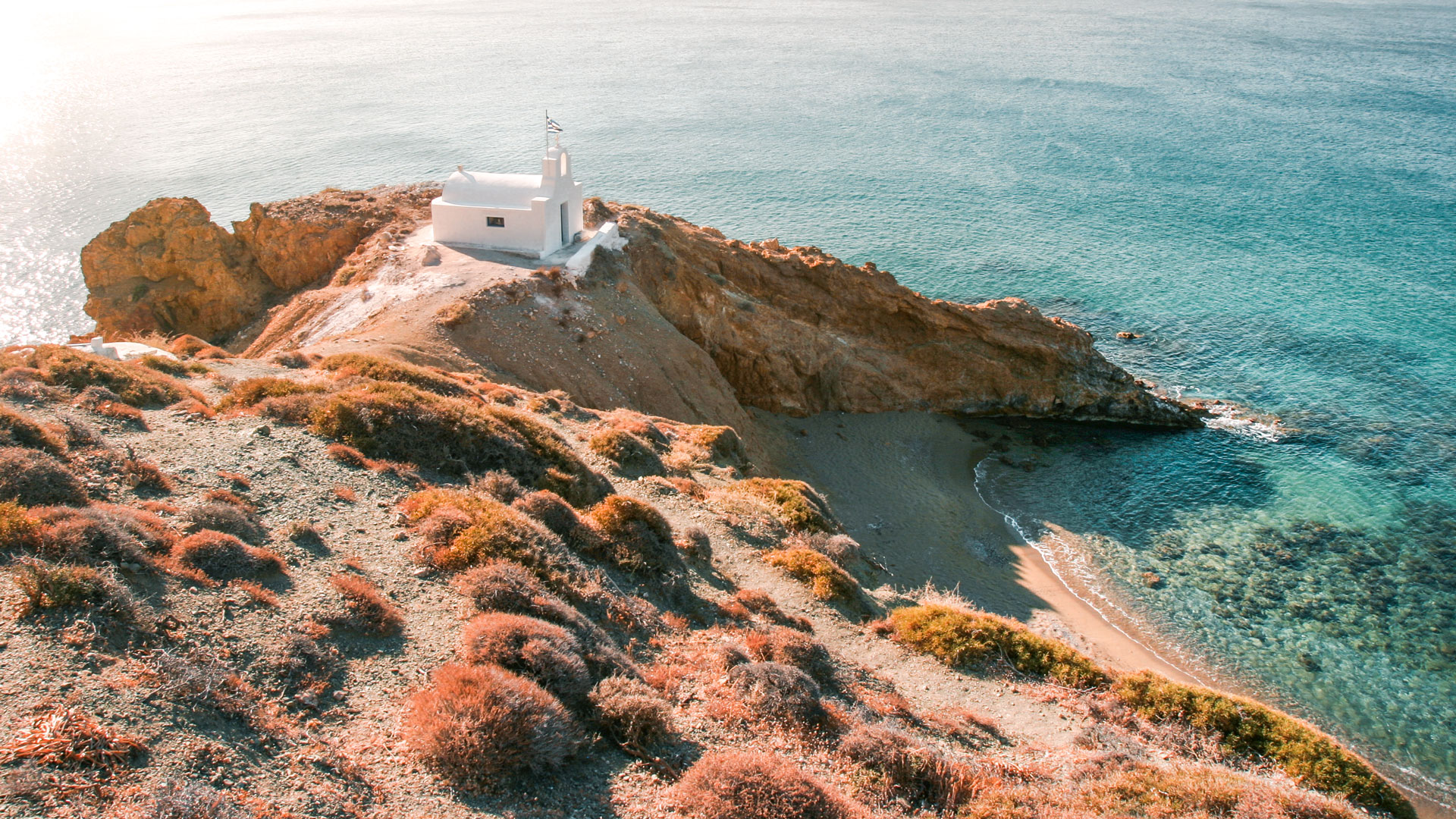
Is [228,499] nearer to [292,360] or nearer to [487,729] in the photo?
[487,729]

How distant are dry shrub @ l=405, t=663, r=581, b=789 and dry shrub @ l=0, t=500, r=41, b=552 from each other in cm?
638

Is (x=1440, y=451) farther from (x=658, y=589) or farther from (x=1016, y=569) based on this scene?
(x=658, y=589)

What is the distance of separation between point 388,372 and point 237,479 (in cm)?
900

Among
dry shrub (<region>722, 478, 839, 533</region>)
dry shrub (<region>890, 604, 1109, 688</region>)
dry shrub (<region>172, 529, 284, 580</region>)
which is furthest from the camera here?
dry shrub (<region>722, 478, 839, 533</region>)

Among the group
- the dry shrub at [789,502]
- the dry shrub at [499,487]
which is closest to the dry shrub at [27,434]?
the dry shrub at [499,487]

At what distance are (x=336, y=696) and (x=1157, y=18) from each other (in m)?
204

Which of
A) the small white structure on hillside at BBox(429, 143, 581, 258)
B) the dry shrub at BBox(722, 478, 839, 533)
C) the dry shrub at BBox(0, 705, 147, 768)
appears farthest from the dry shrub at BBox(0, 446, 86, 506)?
the small white structure on hillside at BBox(429, 143, 581, 258)

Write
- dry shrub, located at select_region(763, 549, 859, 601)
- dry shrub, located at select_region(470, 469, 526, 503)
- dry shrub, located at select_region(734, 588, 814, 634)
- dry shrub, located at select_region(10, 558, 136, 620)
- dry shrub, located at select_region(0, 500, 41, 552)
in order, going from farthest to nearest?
1. dry shrub, located at select_region(763, 549, 859, 601)
2. dry shrub, located at select_region(470, 469, 526, 503)
3. dry shrub, located at select_region(734, 588, 814, 634)
4. dry shrub, located at select_region(0, 500, 41, 552)
5. dry shrub, located at select_region(10, 558, 136, 620)

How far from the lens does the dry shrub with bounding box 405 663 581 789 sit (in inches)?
396

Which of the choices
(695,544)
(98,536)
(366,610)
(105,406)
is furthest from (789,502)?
(105,406)

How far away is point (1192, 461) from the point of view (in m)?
40.0

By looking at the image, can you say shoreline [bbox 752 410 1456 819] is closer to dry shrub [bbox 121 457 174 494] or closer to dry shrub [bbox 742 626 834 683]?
dry shrub [bbox 742 626 834 683]

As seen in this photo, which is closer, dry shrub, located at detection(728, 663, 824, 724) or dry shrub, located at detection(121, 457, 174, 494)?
dry shrub, located at detection(728, 663, 824, 724)

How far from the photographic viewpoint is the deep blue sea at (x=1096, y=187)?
32344 mm
